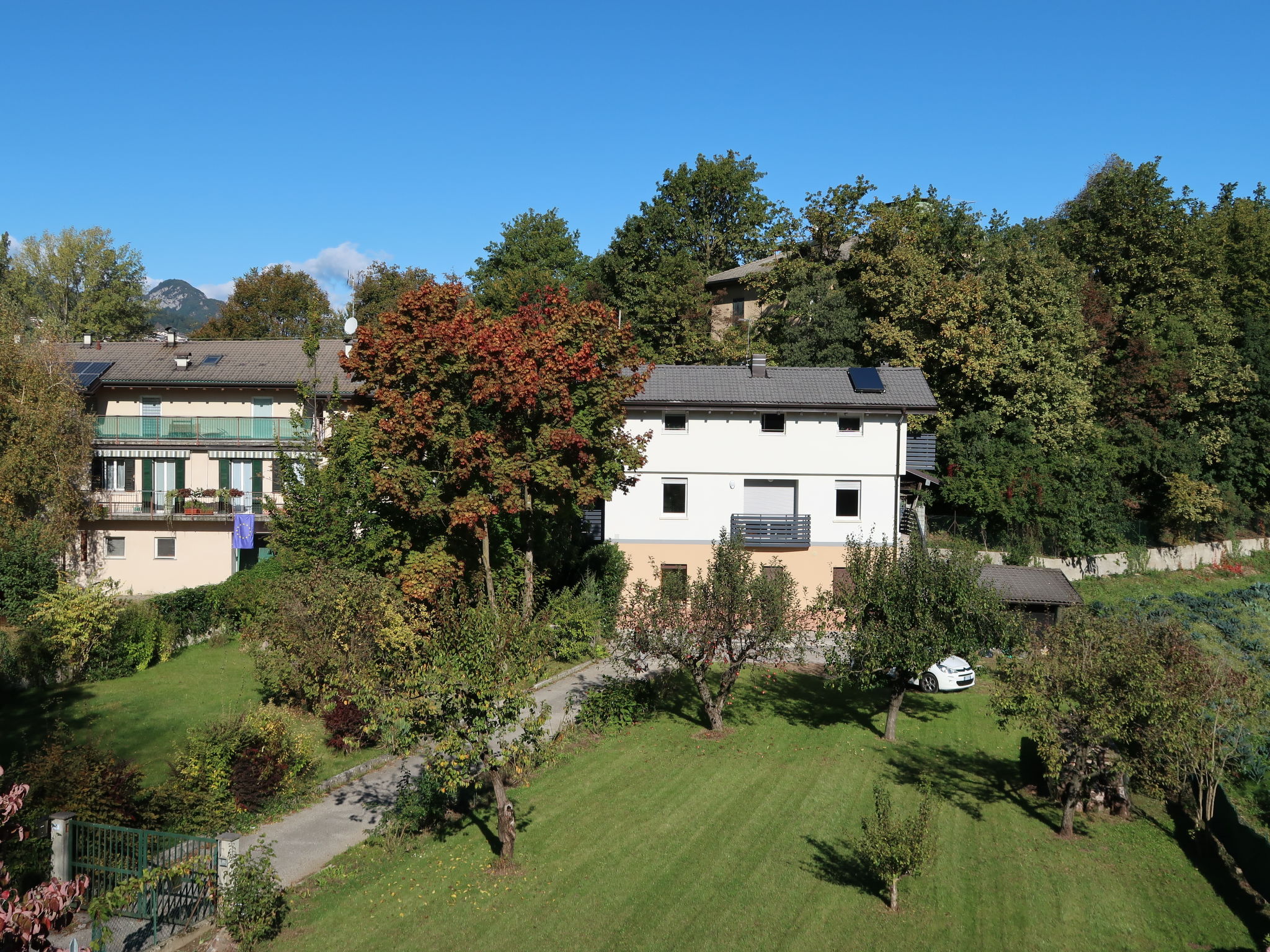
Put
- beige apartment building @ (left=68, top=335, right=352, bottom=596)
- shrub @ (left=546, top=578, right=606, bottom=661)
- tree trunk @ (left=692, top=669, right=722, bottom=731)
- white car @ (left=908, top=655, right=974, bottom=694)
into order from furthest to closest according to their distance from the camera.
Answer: beige apartment building @ (left=68, top=335, right=352, bottom=596), white car @ (left=908, top=655, right=974, bottom=694), shrub @ (left=546, top=578, right=606, bottom=661), tree trunk @ (left=692, top=669, right=722, bottom=731)

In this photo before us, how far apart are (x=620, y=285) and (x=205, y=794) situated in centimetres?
4273

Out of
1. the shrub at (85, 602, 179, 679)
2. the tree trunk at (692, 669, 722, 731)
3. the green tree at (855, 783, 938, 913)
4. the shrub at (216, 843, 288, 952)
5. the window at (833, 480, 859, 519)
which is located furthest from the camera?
the window at (833, 480, 859, 519)

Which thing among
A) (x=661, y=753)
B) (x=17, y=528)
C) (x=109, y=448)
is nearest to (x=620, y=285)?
(x=109, y=448)

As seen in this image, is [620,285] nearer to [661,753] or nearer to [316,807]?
[661,753]

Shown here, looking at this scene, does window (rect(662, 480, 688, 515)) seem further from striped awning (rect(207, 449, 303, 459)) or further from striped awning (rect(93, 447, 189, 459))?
striped awning (rect(93, 447, 189, 459))

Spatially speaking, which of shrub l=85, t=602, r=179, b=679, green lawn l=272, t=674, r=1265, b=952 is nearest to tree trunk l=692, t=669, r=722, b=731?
green lawn l=272, t=674, r=1265, b=952

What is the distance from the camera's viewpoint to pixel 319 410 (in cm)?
3703

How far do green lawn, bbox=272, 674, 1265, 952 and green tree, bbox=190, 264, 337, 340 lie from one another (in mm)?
51506

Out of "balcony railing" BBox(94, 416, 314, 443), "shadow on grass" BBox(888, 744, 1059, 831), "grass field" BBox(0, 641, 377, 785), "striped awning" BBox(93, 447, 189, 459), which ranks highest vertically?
"balcony railing" BBox(94, 416, 314, 443)

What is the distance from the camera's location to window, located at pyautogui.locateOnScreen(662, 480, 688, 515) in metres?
34.4

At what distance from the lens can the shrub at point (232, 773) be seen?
615 inches

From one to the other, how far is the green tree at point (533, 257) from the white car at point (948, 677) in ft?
116

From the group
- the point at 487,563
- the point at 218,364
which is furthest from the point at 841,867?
the point at 218,364

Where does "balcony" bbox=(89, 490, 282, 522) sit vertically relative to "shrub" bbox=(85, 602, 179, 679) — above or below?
above
